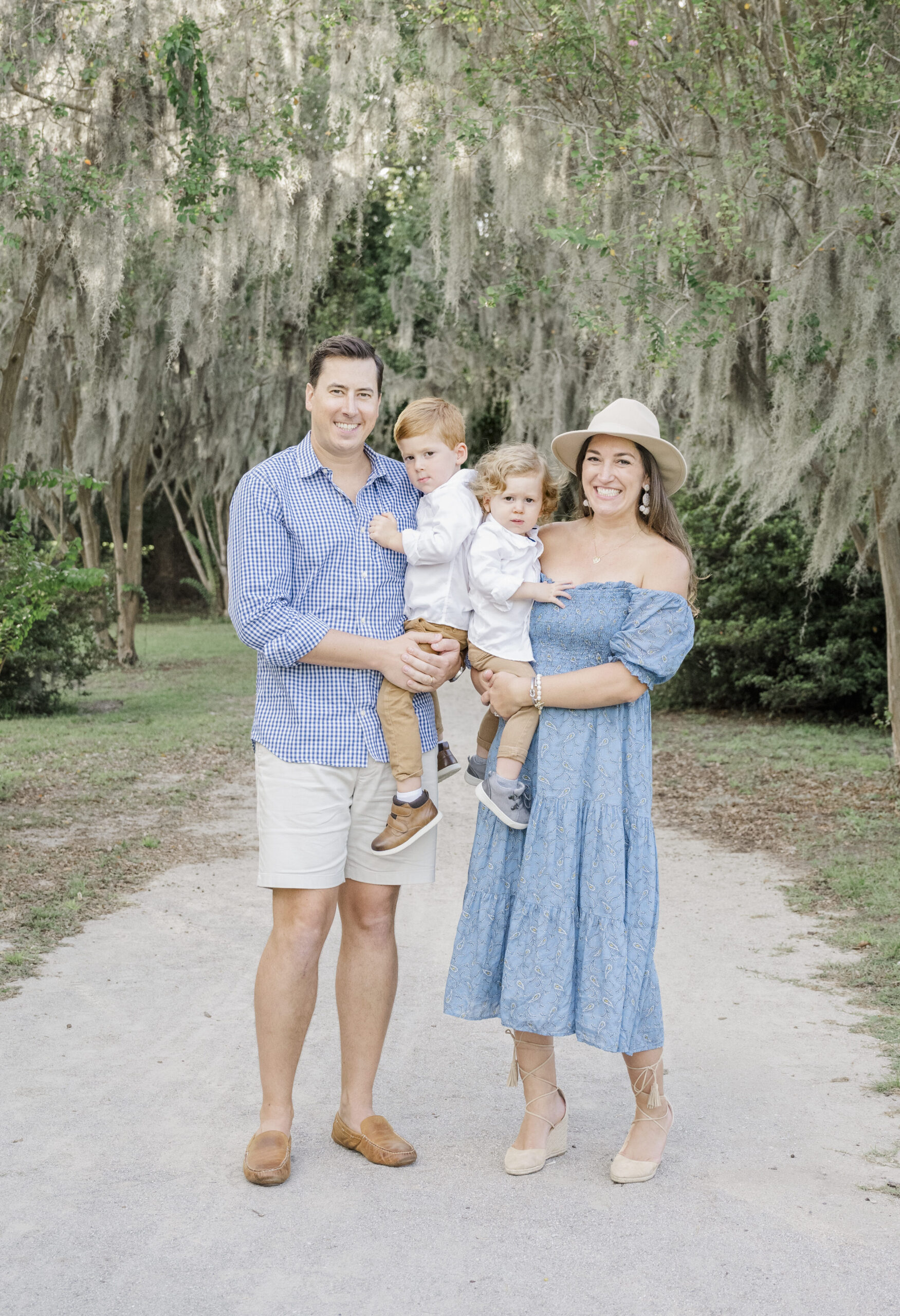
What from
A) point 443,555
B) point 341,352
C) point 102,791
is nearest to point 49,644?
point 102,791

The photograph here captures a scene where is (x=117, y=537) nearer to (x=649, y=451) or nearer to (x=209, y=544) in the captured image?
(x=209, y=544)

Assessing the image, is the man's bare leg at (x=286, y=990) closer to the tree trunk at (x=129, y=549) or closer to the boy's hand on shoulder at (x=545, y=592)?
the boy's hand on shoulder at (x=545, y=592)

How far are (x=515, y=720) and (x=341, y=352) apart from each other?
36.9 inches

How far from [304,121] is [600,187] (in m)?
6.64

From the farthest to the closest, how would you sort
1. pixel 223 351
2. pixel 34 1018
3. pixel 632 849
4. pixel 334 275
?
pixel 334 275 → pixel 223 351 → pixel 34 1018 → pixel 632 849

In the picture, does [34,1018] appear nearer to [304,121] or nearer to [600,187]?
[600,187]

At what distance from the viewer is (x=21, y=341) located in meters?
8.71

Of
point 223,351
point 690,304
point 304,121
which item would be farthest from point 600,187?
point 223,351

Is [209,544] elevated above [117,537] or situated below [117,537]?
below

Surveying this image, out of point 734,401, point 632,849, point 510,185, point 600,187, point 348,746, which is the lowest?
point 632,849

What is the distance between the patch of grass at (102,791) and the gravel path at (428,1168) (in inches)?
22.9

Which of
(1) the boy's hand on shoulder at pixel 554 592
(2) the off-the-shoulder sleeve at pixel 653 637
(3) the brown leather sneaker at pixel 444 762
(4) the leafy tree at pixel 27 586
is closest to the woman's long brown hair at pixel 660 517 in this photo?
(2) the off-the-shoulder sleeve at pixel 653 637

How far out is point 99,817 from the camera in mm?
6879

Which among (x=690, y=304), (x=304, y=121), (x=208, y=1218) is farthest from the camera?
(x=304, y=121)
